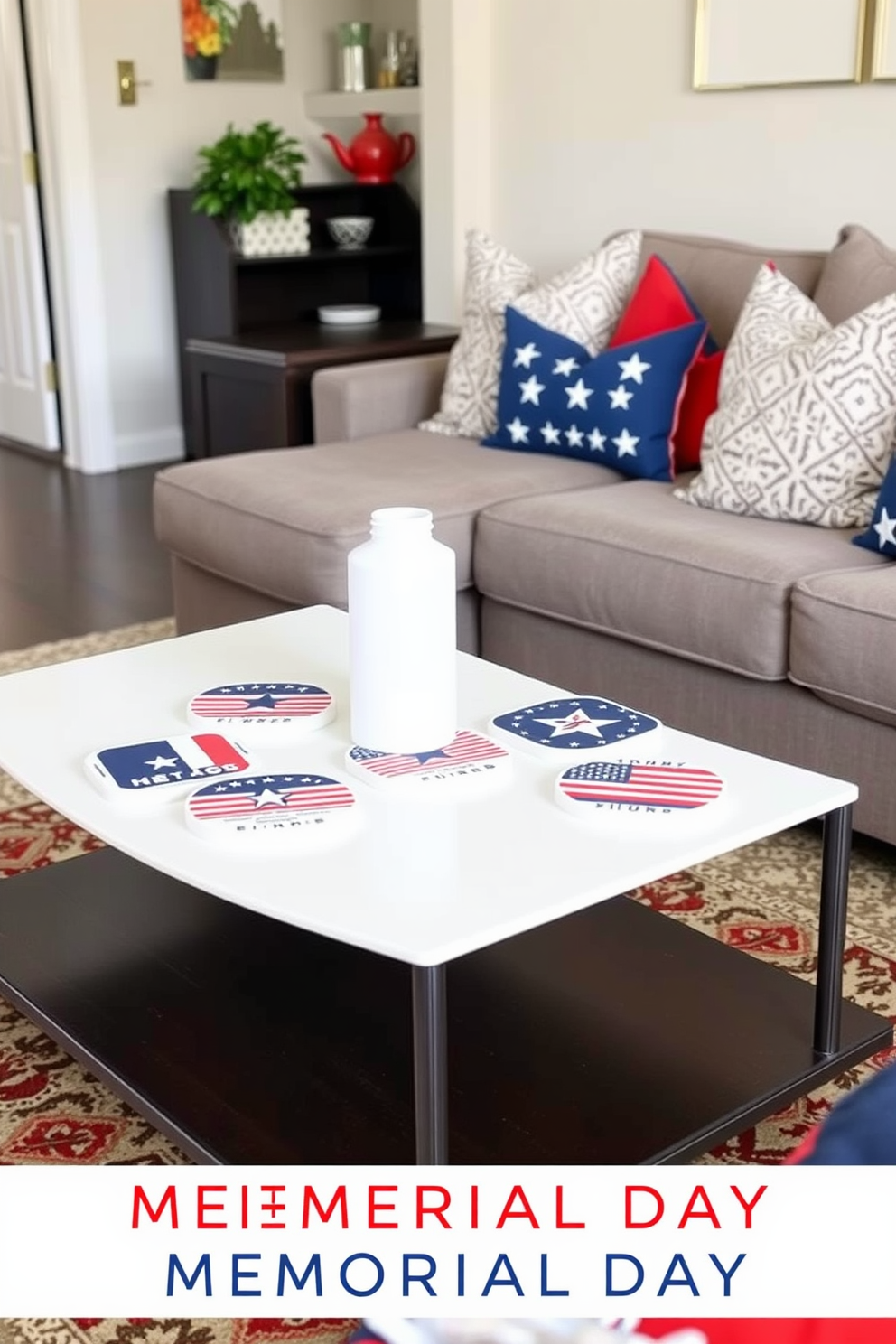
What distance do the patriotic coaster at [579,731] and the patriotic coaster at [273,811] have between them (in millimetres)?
238

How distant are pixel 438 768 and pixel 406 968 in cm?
34

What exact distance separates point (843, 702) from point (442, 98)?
8.13ft

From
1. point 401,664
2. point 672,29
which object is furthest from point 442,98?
point 401,664

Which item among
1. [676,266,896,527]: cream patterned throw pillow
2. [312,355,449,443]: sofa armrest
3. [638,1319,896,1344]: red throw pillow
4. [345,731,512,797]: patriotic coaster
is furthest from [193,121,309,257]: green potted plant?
[638,1319,896,1344]: red throw pillow

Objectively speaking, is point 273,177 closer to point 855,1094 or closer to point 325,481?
point 325,481

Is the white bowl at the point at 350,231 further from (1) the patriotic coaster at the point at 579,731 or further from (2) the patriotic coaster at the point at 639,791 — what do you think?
(2) the patriotic coaster at the point at 639,791

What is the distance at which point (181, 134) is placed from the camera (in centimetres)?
516

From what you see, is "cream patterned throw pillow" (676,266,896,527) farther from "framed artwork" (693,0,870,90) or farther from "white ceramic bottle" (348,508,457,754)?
"white ceramic bottle" (348,508,457,754)

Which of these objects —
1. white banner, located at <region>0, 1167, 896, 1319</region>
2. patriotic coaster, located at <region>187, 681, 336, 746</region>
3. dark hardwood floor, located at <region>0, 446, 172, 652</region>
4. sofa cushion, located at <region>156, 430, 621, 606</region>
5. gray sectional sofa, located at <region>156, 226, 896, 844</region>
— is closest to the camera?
white banner, located at <region>0, 1167, 896, 1319</region>

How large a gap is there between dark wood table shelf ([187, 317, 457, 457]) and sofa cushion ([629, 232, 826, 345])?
0.88 meters

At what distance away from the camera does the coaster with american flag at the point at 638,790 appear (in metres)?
1.56

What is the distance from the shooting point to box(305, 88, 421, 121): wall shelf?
4.91m

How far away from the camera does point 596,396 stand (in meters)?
3.07

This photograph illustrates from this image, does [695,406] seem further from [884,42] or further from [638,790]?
[638,790]
